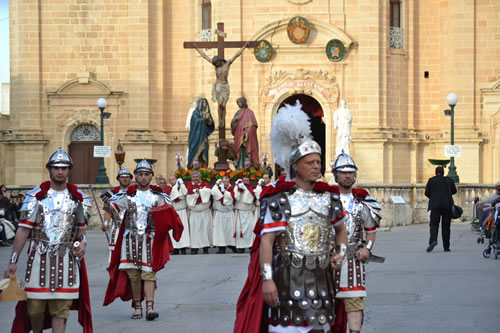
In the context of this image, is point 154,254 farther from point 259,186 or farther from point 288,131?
point 259,186

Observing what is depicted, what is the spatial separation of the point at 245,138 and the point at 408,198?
404 inches

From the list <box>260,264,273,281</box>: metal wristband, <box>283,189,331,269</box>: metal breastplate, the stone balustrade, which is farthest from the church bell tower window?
<box>260,264,273,281</box>: metal wristband

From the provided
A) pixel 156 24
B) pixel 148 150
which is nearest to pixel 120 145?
pixel 148 150

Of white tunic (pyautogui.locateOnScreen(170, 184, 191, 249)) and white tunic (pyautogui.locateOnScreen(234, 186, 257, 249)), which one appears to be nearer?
white tunic (pyautogui.locateOnScreen(170, 184, 191, 249))

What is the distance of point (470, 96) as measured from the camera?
35.9m

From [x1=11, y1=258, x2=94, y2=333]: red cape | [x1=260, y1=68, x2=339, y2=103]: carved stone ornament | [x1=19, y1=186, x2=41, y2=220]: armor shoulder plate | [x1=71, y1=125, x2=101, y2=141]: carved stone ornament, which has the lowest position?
[x1=11, y1=258, x2=94, y2=333]: red cape

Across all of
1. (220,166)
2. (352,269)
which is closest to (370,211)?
(352,269)

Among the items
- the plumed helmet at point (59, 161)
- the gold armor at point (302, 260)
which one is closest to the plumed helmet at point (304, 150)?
the gold armor at point (302, 260)

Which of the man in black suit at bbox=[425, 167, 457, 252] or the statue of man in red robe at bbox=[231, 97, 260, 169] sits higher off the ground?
the statue of man in red robe at bbox=[231, 97, 260, 169]

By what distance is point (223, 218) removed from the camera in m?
21.5

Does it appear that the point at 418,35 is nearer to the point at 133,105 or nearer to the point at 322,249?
the point at 133,105

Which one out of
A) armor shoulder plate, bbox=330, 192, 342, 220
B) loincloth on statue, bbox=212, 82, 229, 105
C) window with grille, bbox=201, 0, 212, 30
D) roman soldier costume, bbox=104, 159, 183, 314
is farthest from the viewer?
window with grille, bbox=201, 0, 212, 30

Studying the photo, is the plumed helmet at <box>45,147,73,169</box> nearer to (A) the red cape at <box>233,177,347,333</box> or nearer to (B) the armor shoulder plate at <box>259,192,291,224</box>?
(A) the red cape at <box>233,177,347,333</box>

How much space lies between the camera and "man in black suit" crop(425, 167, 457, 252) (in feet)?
65.0
